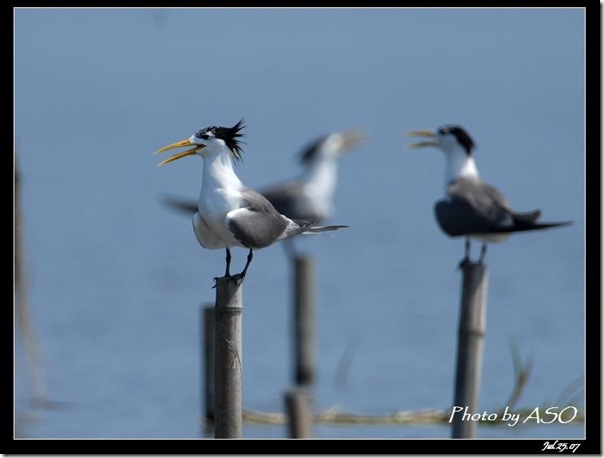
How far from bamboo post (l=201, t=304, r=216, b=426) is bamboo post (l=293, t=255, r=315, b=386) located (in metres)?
1.89

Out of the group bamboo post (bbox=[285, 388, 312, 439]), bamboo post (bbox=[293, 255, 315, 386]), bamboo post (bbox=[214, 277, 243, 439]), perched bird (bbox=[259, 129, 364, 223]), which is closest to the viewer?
bamboo post (bbox=[214, 277, 243, 439])

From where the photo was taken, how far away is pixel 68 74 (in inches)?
3996

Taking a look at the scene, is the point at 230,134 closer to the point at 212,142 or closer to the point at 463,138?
the point at 212,142

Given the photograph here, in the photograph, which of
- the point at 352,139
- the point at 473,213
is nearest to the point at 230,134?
the point at 473,213

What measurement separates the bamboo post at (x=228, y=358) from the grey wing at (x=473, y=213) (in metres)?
2.65

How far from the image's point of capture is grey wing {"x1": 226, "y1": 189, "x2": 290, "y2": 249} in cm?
686

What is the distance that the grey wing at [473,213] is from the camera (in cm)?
909

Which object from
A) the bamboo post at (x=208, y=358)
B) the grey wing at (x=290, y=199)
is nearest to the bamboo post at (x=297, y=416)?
the bamboo post at (x=208, y=358)

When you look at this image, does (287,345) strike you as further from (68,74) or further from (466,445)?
(68,74)

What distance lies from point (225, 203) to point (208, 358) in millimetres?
3766

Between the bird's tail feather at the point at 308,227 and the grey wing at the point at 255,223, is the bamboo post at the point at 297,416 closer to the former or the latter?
the bird's tail feather at the point at 308,227

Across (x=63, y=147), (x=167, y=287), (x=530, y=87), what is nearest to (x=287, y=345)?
(x=167, y=287)

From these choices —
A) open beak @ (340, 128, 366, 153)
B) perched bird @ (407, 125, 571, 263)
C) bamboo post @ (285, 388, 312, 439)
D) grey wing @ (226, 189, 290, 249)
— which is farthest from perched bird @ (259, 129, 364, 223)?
grey wing @ (226, 189, 290, 249)

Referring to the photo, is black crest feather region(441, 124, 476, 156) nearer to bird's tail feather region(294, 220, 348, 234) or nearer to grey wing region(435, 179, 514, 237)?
grey wing region(435, 179, 514, 237)
